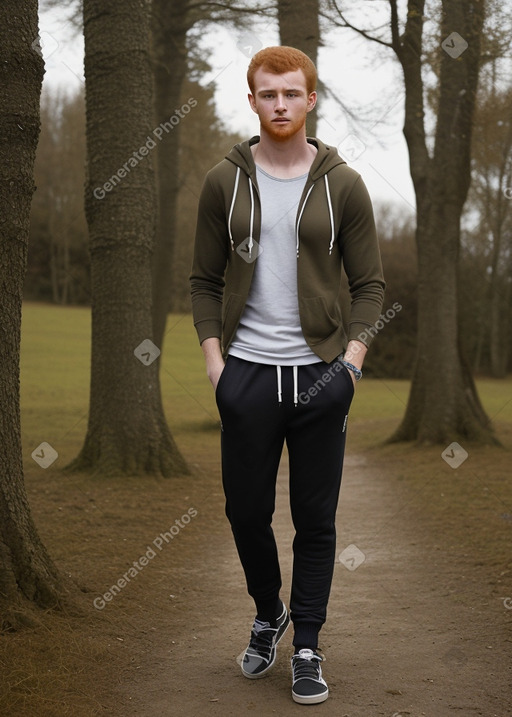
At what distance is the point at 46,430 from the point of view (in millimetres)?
12281

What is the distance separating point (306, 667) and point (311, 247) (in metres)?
1.53

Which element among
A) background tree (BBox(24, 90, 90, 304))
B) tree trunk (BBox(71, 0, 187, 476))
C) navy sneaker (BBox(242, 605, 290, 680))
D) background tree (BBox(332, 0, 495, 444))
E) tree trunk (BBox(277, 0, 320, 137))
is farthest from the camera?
background tree (BBox(24, 90, 90, 304))

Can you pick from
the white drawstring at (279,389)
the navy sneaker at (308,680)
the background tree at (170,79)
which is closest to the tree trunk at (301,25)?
the background tree at (170,79)

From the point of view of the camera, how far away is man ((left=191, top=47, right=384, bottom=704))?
120 inches

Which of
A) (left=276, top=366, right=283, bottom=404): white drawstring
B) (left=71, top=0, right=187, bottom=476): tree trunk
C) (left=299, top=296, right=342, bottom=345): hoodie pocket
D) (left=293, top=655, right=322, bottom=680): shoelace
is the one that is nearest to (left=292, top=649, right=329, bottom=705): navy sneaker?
(left=293, top=655, right=322, bottom=680): shoelace

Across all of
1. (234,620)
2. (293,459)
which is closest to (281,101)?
(293,459)

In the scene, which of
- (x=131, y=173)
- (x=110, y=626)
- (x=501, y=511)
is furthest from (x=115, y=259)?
(x=110, y=626)

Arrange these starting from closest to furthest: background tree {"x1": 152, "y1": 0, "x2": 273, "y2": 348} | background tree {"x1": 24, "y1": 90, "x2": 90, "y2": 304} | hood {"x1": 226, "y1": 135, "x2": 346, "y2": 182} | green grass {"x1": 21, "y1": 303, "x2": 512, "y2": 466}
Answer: hood {"x1": 226, "y1": 135, "x2": 346, "y2": 182} → background tree {"x1": 152, "y1": 0, "x2": 273, "y2": 348} → green grass {"x1": 21, "y1": 303, "x2": 512, "y2": 466} → background tree {"x1": 24, "y1": 90, "x2": 90, "y2": 304}

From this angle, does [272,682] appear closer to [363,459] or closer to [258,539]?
[258,539]

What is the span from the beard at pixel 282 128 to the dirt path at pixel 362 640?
2.03 meters

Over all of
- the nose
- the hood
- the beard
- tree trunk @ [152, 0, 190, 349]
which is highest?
tree trunk @ [152, 0, 190, 349]

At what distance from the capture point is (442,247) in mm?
10695

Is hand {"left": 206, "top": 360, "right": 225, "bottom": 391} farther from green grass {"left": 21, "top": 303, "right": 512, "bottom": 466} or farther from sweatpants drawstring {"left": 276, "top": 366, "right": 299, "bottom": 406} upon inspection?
green grass {"left": 21, "top": 303, "right": 512, "bottom": 466}

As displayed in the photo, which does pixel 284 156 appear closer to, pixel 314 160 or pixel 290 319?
pixel 314 160
